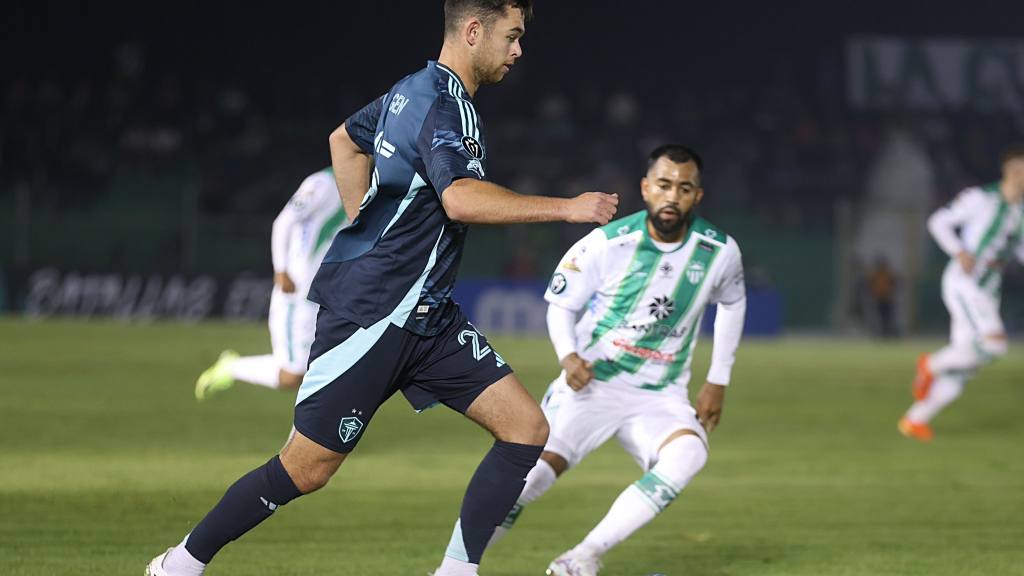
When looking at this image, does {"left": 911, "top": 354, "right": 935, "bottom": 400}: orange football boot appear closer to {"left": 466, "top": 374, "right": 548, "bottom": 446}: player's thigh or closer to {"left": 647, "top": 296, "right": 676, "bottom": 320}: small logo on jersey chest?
{"left": 647, "top": 296, "right": 676, "bottom": 320}: small logo on jersey chest

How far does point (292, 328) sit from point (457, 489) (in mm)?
2331

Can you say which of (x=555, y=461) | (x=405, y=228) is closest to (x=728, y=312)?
(x=555, y=461)

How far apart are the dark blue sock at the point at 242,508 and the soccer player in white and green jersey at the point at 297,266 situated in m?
5.33

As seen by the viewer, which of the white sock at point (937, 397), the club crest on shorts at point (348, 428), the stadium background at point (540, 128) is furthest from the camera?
the stadium background at point (540, 128)

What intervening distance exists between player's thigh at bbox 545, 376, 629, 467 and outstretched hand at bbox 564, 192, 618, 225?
2065 millimetres

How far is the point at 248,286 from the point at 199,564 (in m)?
21.5

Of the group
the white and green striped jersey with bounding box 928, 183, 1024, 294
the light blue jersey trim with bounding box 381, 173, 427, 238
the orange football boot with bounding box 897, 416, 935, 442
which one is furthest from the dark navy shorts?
the white and green striped jersey with bounding box 928, 183, 1024, 294

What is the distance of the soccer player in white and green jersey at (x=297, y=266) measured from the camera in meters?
10.1

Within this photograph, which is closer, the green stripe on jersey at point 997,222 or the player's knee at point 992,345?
the player's knee at point 992,345

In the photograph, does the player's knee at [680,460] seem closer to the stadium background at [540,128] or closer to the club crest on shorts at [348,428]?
the club crest on shorts at [348,428]

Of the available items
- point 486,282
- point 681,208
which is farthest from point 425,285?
point 486,282

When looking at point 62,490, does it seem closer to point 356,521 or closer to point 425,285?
point 356,521

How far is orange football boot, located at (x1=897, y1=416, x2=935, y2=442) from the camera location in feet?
37.8

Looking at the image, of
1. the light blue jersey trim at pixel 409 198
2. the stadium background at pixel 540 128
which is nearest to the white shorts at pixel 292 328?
the light blue jersey trim at pixel 409 198
